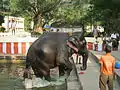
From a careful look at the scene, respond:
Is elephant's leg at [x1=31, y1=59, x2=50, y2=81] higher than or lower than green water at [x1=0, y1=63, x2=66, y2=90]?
higher

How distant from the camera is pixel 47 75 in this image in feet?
32.9

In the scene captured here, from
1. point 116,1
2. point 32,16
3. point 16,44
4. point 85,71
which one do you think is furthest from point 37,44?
point 32,16

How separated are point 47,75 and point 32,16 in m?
45.0

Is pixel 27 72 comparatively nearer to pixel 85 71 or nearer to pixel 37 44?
pixel 37 44

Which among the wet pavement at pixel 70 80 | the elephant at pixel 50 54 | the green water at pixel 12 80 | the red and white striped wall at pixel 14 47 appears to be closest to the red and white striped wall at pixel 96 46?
the red and white striped wall at pixel 14 47

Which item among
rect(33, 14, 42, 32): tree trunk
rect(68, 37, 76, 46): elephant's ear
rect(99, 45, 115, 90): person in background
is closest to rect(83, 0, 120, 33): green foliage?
rect(33, 14, 42, 32): tree trunk

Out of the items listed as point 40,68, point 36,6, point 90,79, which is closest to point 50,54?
point 40,68

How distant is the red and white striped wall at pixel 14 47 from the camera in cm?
2056

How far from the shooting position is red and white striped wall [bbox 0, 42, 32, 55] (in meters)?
20.6

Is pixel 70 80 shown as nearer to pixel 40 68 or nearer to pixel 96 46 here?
pixel 40 68

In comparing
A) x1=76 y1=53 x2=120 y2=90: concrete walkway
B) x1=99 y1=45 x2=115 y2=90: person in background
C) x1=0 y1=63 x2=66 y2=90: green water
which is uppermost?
x1=99 y1=45 x2=115 y2=90: person in background

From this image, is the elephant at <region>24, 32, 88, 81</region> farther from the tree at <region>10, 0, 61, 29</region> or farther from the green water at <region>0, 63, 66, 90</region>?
the tree at <region>10, 0, 61, 29</region>

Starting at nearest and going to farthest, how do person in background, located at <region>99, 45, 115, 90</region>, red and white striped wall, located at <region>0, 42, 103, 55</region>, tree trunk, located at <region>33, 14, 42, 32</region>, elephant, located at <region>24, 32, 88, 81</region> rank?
person in background, located at <region>99, 45, 115, 90</region> → elephant, located at <region>24, 32, 88, 81</region> → red and white striped wall, located at <region>0, 42, 103, 55</region> → tree trunk, located at <region>33, 14, 42, 32</region>

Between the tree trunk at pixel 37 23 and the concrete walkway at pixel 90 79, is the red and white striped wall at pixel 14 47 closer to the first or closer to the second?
the concrete walkway at pixel 90 79
